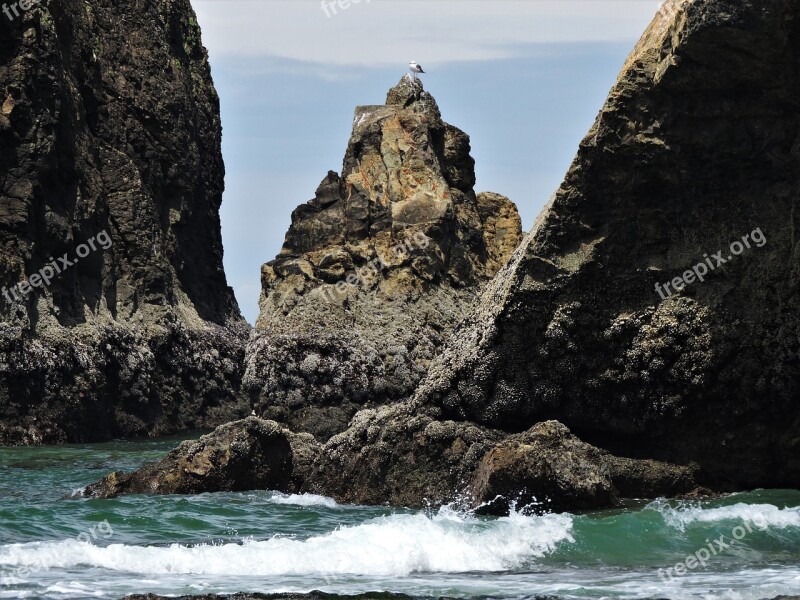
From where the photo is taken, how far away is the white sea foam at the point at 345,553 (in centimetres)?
1509

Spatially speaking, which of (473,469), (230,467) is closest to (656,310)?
(473,469)

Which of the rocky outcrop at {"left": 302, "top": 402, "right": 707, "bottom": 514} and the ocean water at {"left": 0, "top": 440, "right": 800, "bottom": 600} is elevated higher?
the rocky outcrop at {"left": 302, "top": 402, "right": 707, "bottom": 514}

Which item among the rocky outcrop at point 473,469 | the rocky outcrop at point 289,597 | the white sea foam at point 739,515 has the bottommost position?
the rocky outcrop at point 289,597

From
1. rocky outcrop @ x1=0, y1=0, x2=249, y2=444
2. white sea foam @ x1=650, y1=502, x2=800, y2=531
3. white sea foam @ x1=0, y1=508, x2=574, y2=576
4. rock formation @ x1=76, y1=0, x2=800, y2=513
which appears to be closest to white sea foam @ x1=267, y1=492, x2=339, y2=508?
rock formation @ x1=76, y1=0, x2=800, y2=513

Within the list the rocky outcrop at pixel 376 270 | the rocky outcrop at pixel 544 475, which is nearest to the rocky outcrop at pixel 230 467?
the rocky outcrop at pixel 544 475

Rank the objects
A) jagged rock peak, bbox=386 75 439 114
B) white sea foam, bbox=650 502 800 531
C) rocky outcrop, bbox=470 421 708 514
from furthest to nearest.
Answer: jagged rock peak, bbox=386 75 439 114
rocky outcrop, bbox=470 421 708 514
white sea foam, bbox=650 502 800 531

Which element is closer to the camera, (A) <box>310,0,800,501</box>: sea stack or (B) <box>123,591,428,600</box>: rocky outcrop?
(B) <box>123,591,428,600</box>: rocky outcrop

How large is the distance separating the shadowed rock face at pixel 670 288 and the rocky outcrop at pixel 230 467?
348 cm

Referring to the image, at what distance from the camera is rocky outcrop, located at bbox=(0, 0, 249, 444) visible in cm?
3875

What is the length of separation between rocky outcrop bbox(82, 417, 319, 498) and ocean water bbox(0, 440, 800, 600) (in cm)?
110

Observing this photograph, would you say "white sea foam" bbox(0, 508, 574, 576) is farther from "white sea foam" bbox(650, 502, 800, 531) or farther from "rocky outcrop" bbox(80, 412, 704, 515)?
"white sea foam" bbox(650, 502, 800, 531)

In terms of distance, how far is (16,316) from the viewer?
124ft

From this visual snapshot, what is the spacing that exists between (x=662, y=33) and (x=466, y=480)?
6275mm

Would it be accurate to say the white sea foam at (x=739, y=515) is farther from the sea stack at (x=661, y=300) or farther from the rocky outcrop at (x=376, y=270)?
the rocky outcrop at (x=376, y=270)
